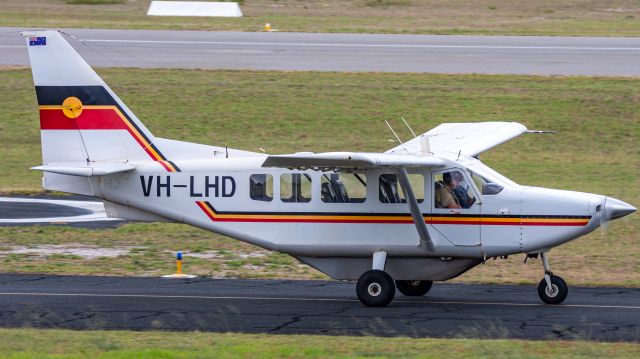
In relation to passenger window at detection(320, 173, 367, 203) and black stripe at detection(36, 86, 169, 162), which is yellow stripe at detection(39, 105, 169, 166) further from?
passenger window at detection(320, 173, 367, 203)

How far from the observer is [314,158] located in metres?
15.2

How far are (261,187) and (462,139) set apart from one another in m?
3.72

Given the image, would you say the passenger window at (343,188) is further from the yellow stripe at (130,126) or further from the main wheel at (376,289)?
the yellow stripe at (130,126)

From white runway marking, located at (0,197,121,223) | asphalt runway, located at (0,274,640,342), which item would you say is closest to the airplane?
asphalt runway, located at (0,274,640,342)

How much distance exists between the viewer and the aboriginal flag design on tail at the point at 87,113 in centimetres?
1747

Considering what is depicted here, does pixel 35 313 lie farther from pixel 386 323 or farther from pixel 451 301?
pixel 451 301

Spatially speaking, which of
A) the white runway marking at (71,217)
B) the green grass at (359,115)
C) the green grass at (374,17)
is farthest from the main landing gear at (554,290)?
the green grass at (374,17)

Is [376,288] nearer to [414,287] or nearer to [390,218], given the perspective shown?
[390,218]

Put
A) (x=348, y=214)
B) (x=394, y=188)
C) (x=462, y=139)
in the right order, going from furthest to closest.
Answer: (x=462, y=139), (x=348, y=214), (x=394, y=188)

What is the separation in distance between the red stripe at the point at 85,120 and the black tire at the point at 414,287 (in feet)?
16.2

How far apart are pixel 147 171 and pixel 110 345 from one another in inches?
174

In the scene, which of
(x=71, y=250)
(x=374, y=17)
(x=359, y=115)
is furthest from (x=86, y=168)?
(x=374, y=17)

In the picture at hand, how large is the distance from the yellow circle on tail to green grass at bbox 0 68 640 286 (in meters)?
5.11

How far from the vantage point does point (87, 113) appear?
694 inches
